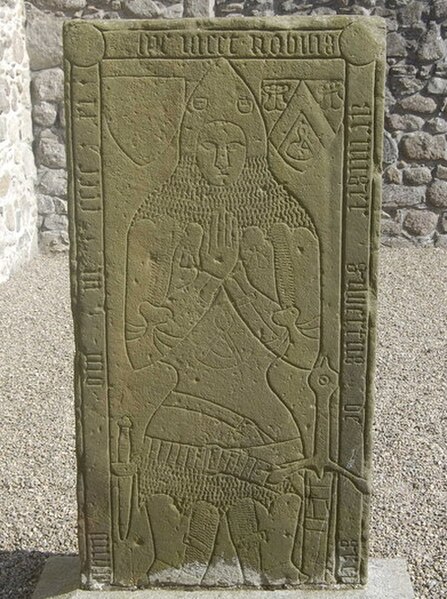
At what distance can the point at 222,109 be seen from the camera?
239cm

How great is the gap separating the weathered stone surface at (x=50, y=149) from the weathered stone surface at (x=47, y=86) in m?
0.26

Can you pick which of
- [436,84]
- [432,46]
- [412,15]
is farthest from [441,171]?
[412,15]

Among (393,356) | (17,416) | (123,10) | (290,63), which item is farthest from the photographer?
(123,10)

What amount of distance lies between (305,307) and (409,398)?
230 cm

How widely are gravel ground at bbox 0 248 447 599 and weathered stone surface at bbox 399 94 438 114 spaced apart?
58.2 inches

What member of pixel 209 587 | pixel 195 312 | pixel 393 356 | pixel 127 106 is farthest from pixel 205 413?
pixel 393 356

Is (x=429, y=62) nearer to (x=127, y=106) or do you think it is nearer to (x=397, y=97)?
(x=397, y=97)

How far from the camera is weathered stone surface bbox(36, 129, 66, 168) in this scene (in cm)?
726

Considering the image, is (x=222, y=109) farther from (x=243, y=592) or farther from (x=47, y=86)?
(x=47, y=86)


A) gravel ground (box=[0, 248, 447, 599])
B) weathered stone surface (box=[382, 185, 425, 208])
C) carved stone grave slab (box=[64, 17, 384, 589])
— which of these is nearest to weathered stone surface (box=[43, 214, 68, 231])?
gravel ground (box=[0, 248, 447, 599])

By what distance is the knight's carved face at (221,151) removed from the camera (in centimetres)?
241

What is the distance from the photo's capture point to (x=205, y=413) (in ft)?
8.52

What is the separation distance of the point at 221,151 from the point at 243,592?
1.27m

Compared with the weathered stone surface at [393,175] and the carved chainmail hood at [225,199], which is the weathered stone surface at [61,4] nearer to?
the weathered stone surface at [393,175]
